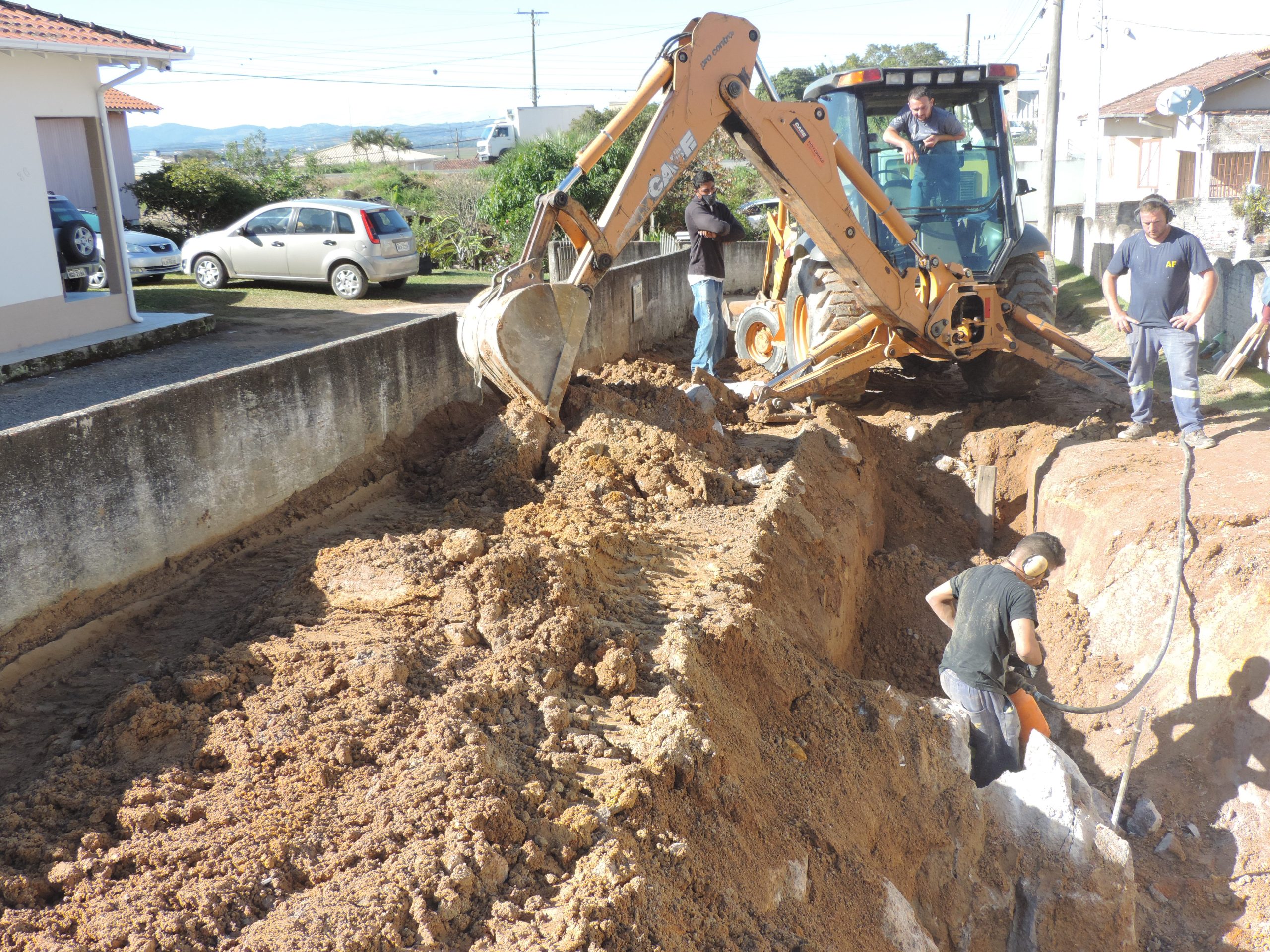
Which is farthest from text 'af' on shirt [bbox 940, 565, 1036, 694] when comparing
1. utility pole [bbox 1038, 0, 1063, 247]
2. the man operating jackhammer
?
utility pole [bbox 1038, 0, 1063, 247]

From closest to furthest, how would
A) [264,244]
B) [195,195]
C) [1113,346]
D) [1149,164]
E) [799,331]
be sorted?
[799,331] < [1113,346] < [264,244] < [195,195] < [1149,164]

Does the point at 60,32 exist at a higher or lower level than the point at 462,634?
higher

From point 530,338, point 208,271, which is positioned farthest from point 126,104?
point 530,338

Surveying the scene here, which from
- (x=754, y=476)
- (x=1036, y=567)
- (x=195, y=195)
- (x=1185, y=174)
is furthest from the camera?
(x=1185, y=174)

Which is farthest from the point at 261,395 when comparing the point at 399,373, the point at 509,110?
the point at 509,110

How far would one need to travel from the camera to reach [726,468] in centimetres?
691

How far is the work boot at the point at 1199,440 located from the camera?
7430 mm

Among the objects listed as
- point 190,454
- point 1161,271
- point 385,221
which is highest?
point 385,221

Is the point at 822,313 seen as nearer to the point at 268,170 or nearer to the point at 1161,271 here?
the point at 1161,271

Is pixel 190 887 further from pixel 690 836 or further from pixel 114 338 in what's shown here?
pixel 114 338

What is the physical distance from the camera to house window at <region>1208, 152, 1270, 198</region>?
22.8 metres

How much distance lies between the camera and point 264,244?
16.1m

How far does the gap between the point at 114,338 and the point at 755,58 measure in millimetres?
8242

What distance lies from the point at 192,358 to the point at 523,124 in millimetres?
41006
